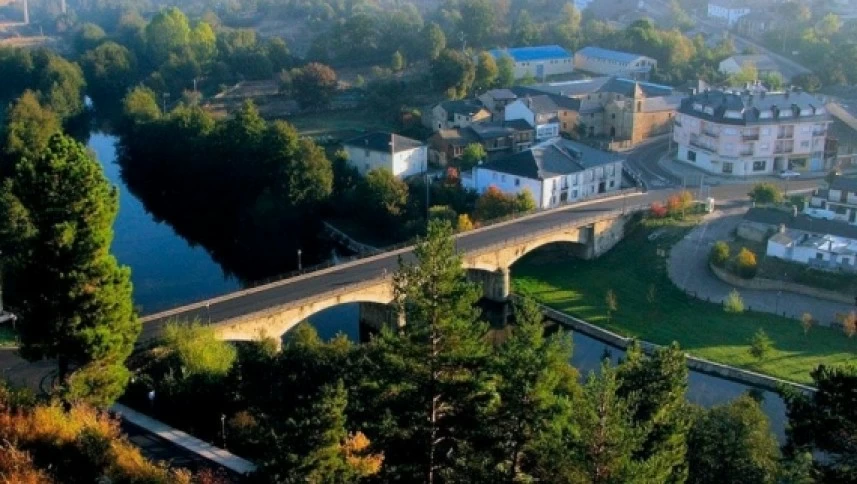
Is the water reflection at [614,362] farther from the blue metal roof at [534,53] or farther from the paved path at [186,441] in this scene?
the blue metal roof at [534,53]

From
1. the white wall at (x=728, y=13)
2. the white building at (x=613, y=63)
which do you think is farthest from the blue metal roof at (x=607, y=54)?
the white wall at (x=728, y=13)

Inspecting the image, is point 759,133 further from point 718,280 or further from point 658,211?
point 718,280

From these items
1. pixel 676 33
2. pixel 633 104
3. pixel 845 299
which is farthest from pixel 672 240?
pixel 676 33

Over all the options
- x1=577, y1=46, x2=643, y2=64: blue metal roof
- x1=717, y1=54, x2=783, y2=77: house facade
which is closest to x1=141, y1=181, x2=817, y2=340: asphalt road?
x1=717, y1=54, x2=783, y2=77: house facade

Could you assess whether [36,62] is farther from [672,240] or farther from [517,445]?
[517,445]

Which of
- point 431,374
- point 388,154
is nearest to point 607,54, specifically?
point 388,154

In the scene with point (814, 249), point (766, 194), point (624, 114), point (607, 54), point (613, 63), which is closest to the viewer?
point (814, 249)
